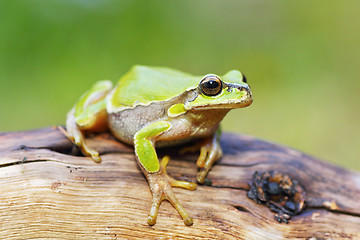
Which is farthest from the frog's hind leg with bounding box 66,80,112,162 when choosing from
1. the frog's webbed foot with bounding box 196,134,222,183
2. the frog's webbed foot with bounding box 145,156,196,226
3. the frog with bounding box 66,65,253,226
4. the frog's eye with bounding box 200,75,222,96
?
the frog's eye with bounding box 200,75,222,96

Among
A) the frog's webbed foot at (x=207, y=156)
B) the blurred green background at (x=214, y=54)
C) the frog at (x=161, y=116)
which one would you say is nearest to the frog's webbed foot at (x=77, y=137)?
the frog at (x=161, y=116)

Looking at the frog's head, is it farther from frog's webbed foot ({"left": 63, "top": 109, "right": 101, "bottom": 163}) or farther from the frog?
frog's webbed foot ({"left": 63, "top": 109, "right": 101, "bottom": 163})

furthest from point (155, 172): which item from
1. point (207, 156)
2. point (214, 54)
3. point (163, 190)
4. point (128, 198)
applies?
point (214, 54)

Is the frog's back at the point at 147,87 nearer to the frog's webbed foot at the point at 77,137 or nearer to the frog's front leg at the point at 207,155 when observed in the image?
the frog's webbed foot at the point at 77,137

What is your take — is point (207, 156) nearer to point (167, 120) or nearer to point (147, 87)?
point (167, 120)

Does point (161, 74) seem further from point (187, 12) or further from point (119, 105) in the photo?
point (187, 12)

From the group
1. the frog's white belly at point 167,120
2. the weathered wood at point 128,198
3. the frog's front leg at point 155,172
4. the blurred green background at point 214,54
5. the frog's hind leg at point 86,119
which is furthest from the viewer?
the blurred green background at point 214,54
